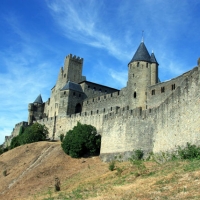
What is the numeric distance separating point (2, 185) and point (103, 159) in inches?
Answer: 400

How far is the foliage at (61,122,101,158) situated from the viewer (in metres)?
33.0

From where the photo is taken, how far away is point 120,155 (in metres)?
28.7

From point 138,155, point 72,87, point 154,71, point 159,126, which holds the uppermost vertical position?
point 72,87

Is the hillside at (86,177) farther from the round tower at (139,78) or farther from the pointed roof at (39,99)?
the pointed roof at (39,99)

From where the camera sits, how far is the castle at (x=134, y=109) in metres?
21.0

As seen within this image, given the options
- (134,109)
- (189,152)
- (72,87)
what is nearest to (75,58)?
(72,87)

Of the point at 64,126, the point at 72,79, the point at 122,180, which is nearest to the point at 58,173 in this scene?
the point at 122,180

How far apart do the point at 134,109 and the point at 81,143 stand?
25.1 ft

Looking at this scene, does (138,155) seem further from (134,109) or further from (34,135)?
(34,135)

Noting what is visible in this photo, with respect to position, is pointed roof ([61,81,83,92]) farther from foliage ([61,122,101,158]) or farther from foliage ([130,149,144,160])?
foliage ([130,149,144,160])

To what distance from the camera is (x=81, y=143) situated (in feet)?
108

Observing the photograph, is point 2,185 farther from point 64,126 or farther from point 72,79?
point 72,79

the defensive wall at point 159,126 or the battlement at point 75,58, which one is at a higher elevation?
the battlement at point 75,58

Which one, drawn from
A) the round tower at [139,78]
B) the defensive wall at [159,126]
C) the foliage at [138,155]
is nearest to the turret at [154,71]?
the round tower at [139,78]
